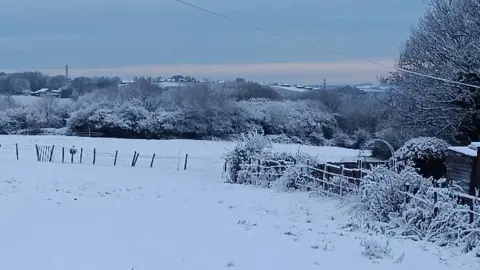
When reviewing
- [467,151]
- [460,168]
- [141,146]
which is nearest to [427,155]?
[460,168]

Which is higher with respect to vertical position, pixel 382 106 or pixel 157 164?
pixel 382 106

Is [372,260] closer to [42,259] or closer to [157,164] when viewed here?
[42,259]

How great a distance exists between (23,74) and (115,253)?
426 ft

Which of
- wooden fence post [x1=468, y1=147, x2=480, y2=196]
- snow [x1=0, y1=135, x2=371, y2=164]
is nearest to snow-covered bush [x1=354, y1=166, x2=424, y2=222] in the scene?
wooden fence post [x1=468, y1=147, x2=480, y2=196]

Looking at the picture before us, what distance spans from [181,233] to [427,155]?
14.2 m

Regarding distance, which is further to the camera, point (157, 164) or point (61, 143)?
point (61, 143)

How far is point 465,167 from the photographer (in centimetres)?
1722

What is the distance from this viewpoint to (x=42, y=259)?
8602 mm

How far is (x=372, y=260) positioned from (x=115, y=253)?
3.57m

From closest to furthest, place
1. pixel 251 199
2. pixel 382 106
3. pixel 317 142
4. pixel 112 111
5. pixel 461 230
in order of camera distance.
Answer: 1. pixel 461 230
2. pixel 251 199
3. pixel 382 106
4. pixel 112 111
5. pixel 317 142

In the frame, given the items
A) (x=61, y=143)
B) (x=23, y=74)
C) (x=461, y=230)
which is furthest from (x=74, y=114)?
(x=23, y=74)

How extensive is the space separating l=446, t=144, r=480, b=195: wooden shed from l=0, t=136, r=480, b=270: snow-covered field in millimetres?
3482

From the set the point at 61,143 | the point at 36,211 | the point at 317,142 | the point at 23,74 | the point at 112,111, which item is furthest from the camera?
the point at 23,74

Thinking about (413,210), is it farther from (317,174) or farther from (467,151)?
(317,174)
